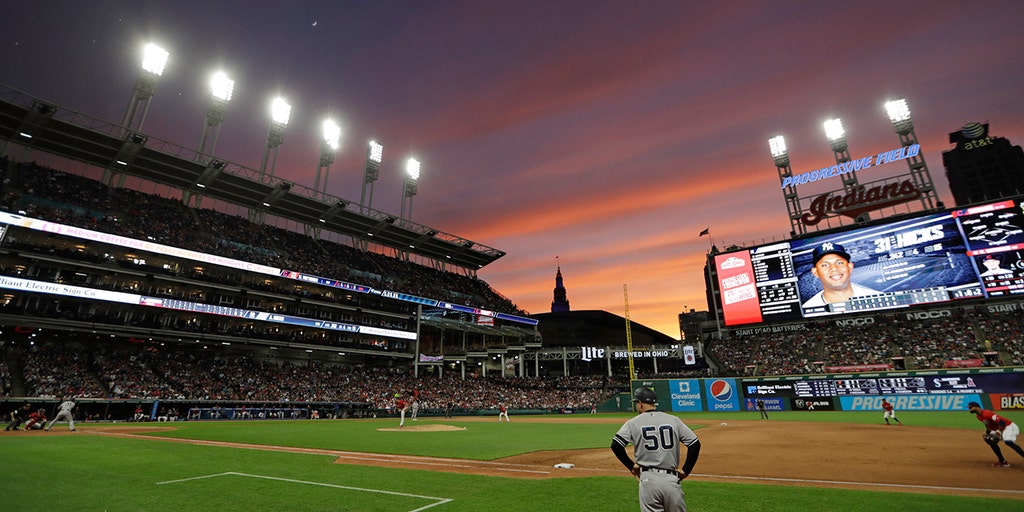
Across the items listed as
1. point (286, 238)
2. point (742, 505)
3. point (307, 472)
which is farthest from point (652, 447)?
point (286, 238)

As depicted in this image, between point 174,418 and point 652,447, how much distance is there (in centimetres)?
4441

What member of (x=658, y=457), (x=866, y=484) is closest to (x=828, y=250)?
(x=866, y=484)

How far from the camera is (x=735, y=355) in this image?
5675 centimetres

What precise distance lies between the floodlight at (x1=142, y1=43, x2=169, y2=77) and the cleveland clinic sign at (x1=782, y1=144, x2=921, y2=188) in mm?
71792

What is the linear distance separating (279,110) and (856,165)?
225ft

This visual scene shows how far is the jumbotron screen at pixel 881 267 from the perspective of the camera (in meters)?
44.0

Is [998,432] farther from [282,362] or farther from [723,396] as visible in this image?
[282,362]

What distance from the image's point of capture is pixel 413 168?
66.8 meters

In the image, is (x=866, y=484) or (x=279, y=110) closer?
(x=866, y=484)

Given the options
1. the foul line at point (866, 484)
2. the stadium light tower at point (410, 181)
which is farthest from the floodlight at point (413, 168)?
the foul line at point (866, 484)

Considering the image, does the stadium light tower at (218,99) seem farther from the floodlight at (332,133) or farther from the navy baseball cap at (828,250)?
the navy baseball cap at (828,250)

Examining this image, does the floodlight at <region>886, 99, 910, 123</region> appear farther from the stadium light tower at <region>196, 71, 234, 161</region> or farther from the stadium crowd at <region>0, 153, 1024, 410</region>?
the stadium light tower at <region>196, 71, 234, 161</region>

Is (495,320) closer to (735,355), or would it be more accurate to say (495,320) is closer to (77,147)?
(735,355)

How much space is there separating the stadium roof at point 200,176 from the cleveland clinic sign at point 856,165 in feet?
160
